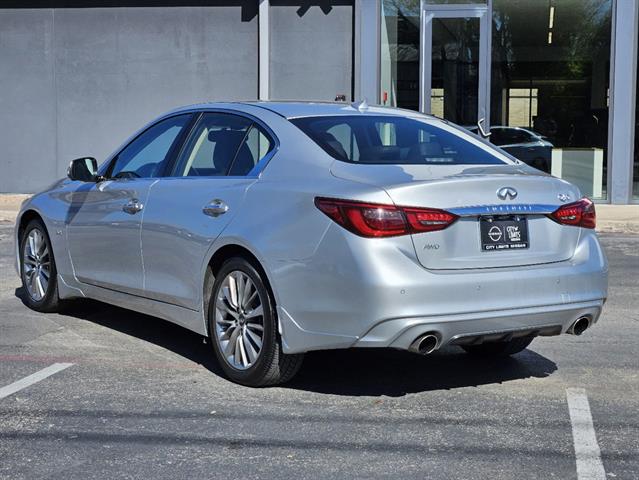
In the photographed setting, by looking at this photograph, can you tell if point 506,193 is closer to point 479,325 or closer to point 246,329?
point 479,325

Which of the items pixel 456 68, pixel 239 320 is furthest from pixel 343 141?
pixel 456 68

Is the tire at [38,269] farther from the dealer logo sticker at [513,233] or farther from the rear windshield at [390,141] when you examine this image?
the dealer logo sticker at [513,233]

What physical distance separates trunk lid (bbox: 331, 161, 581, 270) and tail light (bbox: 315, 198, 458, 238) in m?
0.04

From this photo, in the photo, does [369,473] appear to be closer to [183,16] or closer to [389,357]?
[389,357]

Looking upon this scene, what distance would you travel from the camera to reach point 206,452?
14.3 feet

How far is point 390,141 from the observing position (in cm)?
566

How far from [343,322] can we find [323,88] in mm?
12870

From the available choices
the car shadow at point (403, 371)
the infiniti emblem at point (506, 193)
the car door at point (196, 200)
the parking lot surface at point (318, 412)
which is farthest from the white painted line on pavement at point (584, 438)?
the car door at point (196, 200)

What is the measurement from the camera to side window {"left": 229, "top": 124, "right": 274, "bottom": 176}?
5559 mm

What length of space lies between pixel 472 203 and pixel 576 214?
75cm

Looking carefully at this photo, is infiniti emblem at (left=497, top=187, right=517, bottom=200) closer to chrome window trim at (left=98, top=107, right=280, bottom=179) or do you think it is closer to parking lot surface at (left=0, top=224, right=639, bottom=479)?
parking lot surface at (left=0, top=224, right=639, bottom=479)

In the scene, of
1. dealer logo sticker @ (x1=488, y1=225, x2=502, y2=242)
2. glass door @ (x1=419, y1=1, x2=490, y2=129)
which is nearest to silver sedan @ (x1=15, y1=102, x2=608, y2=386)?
dealer logo sticker @ (x1=488, y1=225, x2=502, y2=242)

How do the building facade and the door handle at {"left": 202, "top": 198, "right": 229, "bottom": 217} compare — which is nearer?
the door handle at {"left": 202, "top": 198, "right": 229, "bottom": 217}

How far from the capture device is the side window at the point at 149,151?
6.33 metres
